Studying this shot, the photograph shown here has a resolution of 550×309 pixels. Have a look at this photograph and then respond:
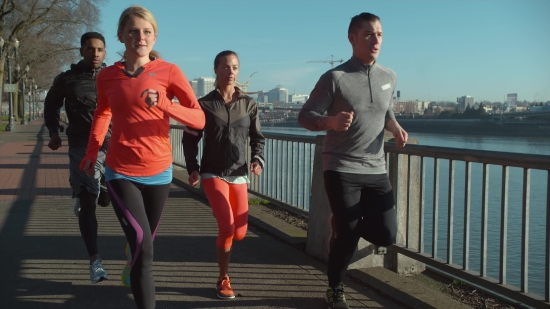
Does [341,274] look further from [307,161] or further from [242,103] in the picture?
[307,161]

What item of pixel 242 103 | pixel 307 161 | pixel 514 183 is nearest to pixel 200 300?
pixel 242 103

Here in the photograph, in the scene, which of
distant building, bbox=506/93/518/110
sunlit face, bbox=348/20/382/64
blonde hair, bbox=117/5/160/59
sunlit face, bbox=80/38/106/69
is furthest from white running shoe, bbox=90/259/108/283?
distant building, bbox=506/93/518/110

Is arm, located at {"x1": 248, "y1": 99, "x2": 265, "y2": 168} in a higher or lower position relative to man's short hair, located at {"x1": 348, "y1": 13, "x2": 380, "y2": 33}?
lower

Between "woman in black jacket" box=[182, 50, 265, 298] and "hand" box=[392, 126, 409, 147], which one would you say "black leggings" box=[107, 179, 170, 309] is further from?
"hand" box=[392, 126, 409, 147]

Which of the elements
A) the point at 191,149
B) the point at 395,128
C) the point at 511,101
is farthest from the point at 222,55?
the point at 511,101

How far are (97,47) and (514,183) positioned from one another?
3467 millimetres

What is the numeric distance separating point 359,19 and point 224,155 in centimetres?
145

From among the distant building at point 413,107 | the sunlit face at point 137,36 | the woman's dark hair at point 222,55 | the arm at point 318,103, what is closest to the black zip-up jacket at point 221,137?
the woman's dark hair at point 222,55

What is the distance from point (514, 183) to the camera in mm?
4414

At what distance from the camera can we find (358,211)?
441 cm

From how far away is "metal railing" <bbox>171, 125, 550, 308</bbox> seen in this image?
4.05 m

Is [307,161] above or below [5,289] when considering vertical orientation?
above

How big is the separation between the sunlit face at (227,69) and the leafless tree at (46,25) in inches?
1485

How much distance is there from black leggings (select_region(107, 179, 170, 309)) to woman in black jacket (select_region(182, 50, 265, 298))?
1058 mm
